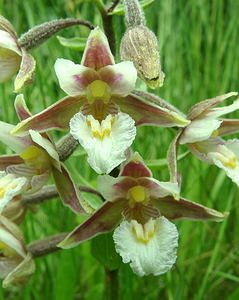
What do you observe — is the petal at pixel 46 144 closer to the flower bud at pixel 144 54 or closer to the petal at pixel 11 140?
the petal at pixel 11 140

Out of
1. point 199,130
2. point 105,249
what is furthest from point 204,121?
point 105,249

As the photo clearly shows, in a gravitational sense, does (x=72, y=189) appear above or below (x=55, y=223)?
above

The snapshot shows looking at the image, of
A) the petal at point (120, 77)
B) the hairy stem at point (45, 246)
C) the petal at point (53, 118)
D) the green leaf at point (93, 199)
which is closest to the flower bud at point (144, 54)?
the petal at point (120, 77)

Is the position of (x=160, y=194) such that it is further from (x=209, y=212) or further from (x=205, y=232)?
(x=205, y=232)

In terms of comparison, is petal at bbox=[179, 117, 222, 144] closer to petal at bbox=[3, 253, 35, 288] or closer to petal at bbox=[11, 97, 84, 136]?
petal at bbox=[11, 97, 84, 136]

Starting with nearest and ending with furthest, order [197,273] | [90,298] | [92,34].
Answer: [92,34] → [90,298] → [197,273]

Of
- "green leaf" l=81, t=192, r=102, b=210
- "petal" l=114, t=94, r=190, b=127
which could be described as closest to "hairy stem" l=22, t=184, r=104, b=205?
"green leaf" l=81, t=192, r=102, b=210

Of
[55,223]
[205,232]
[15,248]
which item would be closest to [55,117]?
[15,248]
